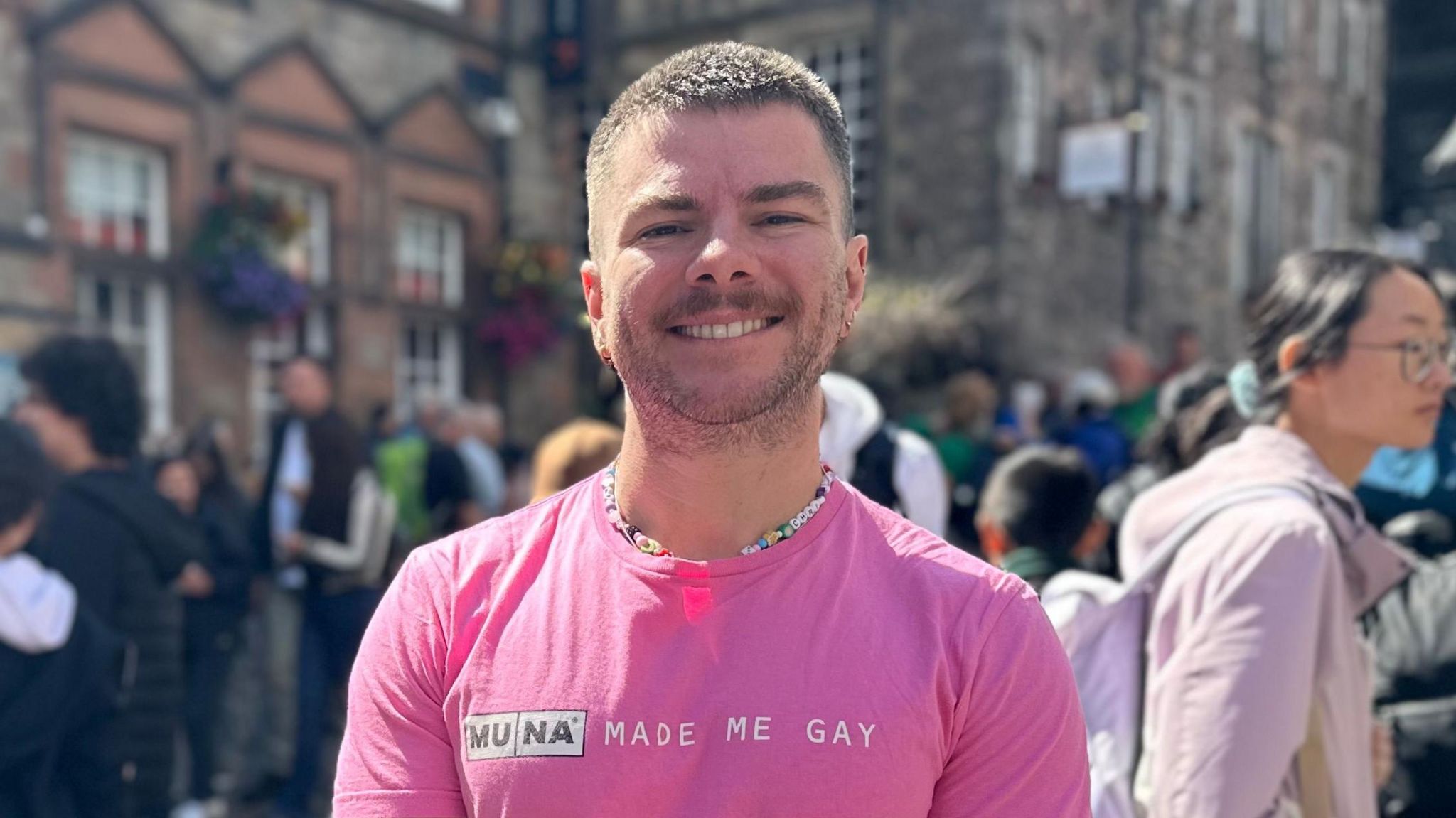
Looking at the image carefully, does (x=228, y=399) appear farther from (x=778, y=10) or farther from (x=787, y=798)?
(x=787, y=798)

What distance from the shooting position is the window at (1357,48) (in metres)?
19.6

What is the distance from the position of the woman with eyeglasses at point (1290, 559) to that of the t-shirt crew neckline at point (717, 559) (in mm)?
836

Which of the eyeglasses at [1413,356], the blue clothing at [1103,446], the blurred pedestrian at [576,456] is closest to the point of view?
the eyeglasses at [1413,356]

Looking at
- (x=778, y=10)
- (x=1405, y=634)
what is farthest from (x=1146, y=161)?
(x=1405, y=634)

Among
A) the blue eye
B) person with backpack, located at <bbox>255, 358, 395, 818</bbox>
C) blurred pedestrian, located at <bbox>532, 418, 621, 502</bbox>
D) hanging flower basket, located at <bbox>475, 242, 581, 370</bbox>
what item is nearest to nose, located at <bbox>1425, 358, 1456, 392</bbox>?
the blue eye

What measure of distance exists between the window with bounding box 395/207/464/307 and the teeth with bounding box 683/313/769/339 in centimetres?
1161

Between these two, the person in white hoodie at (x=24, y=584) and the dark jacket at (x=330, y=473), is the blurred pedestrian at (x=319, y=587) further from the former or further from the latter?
the person in white hoodie at (x=24, y=584)

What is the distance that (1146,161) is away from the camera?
1458 centimetres

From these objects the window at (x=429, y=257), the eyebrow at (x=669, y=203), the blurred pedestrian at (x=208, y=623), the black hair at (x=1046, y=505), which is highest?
the window at (x=429, y=257)

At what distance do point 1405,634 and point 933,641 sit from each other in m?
1.82

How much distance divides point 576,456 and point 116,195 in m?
8.29

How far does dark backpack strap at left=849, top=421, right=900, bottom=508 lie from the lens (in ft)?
10.9

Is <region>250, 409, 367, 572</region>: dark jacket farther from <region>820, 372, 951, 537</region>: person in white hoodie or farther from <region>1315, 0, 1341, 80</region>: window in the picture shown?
<region>1315, 0, 1341, 80</region>: window

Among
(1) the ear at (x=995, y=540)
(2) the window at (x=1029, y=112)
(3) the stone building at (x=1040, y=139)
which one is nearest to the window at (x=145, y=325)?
(3) the stone building at (x=1040, y=139)
